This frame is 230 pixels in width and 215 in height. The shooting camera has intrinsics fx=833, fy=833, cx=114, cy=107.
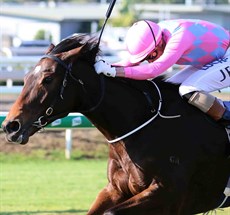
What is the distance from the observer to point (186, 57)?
5.81m

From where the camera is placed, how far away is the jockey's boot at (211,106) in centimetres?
566

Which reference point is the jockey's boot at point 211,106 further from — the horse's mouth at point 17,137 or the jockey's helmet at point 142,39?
the horse's mouth at point 17,137

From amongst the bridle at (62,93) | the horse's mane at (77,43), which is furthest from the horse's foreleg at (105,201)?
the horse's mane at (77,43)

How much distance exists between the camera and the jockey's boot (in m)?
5.66

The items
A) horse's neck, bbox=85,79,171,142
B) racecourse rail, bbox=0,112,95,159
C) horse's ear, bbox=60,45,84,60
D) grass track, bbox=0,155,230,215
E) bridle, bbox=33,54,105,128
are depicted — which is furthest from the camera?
racecourse rail, bbox=0,112,95,159

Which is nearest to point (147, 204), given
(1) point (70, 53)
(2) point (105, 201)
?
(2) point (105, 201)

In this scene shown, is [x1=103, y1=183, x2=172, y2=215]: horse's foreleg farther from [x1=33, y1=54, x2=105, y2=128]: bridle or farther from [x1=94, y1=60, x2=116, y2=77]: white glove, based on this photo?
[x1=94, y1=60, x2=116, y2=77]: white glove

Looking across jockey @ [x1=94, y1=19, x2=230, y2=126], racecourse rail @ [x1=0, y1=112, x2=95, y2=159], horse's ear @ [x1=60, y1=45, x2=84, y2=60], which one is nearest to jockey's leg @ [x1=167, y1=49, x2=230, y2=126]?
jockey @ [x1=94, y1=19, x2=230, y2=126]

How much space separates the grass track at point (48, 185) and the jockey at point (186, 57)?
8.07 ft

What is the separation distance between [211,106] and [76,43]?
3.35ft

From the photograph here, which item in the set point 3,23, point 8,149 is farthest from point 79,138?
point 3,23

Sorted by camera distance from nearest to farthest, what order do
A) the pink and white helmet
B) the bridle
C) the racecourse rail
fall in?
the bridle < the pink and white helmet < the racecourse rail

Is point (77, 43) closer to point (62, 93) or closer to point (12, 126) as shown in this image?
point (62, 93)

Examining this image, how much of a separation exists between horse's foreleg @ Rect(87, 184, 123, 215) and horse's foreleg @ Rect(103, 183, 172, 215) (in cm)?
30
